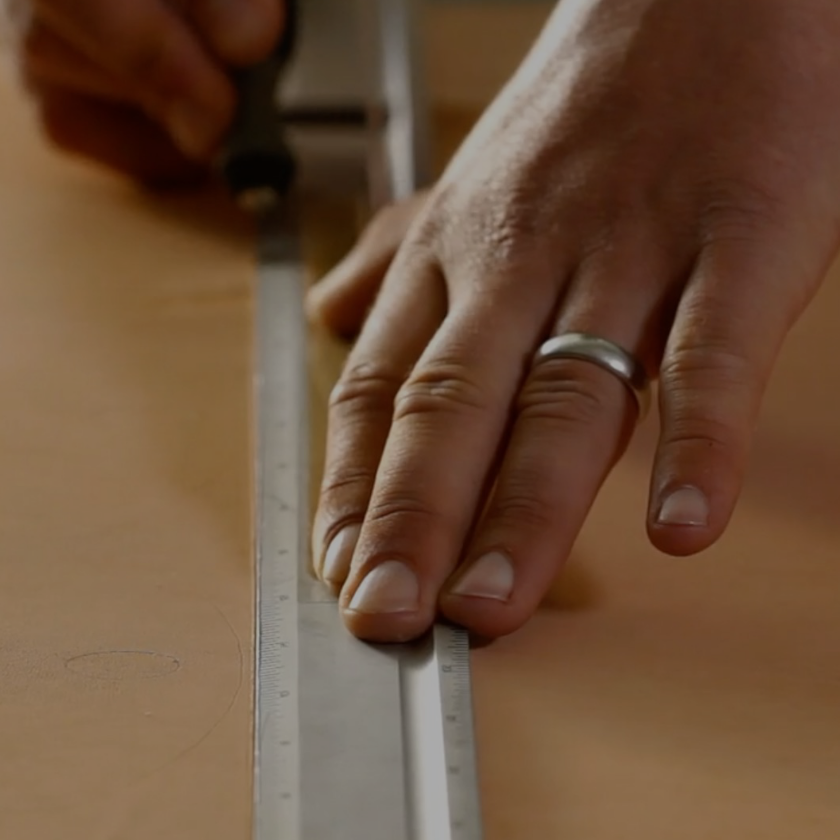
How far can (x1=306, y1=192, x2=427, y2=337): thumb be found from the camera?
0.90 metres

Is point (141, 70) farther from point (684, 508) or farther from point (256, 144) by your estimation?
point (684, 508)

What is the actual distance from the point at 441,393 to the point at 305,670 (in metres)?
0.18

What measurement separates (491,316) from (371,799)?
30 cm

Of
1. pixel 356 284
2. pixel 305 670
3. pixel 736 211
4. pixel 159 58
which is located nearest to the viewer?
pixel 305 670

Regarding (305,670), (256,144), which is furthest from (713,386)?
(256,144)

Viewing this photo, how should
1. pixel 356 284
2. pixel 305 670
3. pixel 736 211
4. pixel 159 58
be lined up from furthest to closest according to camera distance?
pixel 159 58 → pixel 356 284 → pixel 736 211 → pixel 305 670

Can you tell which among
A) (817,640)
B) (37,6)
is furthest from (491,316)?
(37,6)

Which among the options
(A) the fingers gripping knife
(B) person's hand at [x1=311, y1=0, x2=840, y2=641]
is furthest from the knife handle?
(B) person's hand at [x1=311, y1=0, x2=840, y2=641]

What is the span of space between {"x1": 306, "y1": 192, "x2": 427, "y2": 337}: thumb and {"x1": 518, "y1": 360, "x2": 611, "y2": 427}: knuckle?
0.23 metres

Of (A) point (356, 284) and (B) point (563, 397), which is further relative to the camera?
(A) point (356, 284)

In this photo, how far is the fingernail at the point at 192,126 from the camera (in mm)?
1063

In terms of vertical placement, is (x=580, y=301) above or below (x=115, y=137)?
above

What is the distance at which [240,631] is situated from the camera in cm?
64

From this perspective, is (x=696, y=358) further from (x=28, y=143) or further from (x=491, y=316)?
(x=28, y=143)
